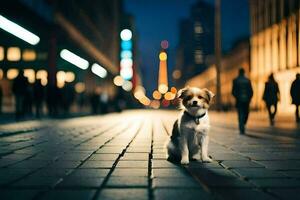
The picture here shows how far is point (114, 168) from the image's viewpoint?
6555 mm

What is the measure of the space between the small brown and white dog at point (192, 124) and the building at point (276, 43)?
4361 centimetres

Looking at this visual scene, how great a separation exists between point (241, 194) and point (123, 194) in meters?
1.03

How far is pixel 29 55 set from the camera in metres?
53.2

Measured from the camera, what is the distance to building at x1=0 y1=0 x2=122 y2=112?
26000mm

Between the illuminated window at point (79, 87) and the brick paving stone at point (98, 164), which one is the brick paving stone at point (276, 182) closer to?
the brick paving stone at point (98, 164)

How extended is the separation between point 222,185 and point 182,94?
1566mm

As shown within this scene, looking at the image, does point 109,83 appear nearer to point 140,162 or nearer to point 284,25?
point 284,25

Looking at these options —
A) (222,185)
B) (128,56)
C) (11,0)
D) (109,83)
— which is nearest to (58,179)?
(222,185)

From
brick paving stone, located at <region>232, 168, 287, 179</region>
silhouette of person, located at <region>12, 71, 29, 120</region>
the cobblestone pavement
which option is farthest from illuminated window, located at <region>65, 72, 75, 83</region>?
brick paving stone, located at <region>232, 168, 287, 179</region>

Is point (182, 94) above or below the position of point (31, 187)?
above

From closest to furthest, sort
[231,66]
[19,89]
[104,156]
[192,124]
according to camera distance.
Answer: [192,124]
[104,156]
[19,89]
[231,66]

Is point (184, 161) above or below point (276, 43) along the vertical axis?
below

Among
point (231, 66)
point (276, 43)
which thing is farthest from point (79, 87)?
point (231, 66)

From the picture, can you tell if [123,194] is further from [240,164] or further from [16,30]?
[16,30]
